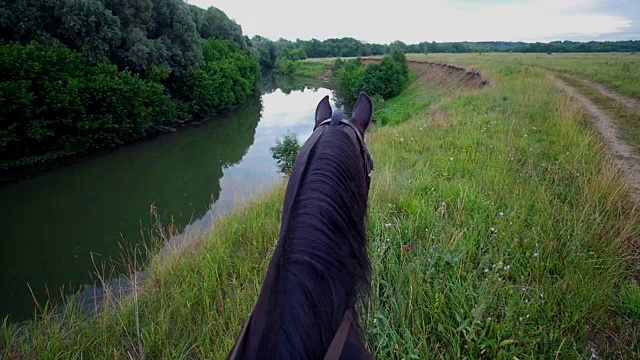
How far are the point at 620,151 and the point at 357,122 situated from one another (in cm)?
565

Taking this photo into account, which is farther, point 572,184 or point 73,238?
point 73,238

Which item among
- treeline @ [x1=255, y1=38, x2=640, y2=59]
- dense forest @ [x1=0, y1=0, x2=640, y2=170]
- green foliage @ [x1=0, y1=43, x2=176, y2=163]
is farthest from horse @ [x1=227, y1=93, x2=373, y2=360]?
treeline @ [x1=255, y1=38, x2=640, y2=59]

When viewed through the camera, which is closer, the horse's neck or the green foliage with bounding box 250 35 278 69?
the horse's neck

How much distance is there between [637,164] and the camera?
4.54 metres

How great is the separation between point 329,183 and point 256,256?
239 cm

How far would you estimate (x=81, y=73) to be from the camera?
13.6 m

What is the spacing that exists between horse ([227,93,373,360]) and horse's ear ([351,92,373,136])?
0.61 m

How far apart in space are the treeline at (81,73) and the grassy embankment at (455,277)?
42.0 ft

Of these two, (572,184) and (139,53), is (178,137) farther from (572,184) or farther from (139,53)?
(572,184)

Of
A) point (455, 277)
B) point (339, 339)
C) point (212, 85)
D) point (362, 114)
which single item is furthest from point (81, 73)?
point (339, 339)

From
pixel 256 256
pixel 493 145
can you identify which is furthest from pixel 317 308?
pixel 493 145

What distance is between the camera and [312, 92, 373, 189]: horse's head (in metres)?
1.55

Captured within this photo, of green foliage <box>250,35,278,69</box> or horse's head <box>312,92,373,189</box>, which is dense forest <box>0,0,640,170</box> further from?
green foliage <box>250,35,278,69</box>

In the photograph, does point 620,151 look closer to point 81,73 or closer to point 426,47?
point 81,73
